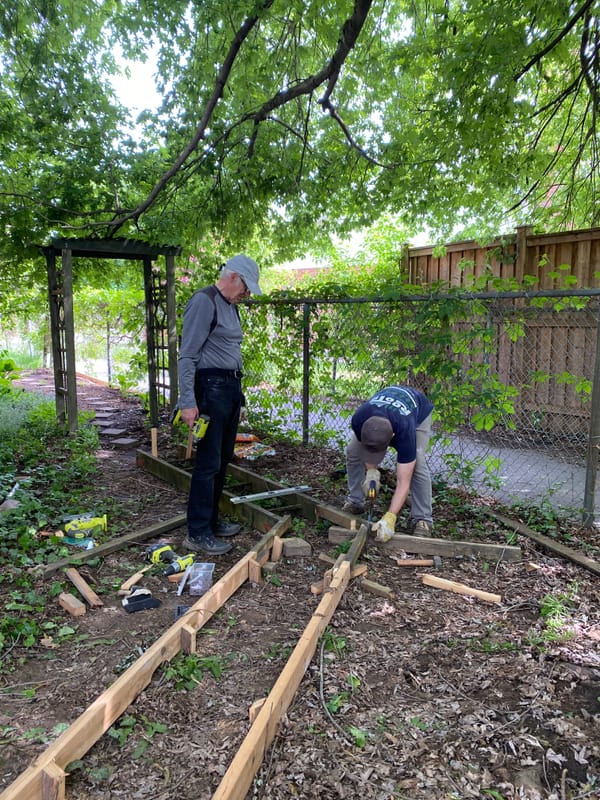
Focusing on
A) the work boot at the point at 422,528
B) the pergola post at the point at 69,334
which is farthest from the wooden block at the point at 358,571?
the pergola post at the point at 69,334

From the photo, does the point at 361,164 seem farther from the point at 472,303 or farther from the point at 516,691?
the point at 516,691

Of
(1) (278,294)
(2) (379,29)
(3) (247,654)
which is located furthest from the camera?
(1) (278,294)

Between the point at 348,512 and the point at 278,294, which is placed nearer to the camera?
the point at 348,512

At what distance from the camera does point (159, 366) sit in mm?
8500

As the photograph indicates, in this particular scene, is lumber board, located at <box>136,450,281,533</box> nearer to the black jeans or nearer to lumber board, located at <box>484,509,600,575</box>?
the black jeans

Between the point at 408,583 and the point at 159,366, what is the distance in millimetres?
6079

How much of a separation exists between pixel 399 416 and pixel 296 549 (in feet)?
4.05

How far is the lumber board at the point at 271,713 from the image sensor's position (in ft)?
5.83

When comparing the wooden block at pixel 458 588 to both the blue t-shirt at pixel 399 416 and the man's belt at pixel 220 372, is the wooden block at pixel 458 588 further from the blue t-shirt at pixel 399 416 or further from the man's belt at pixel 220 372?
the man's belt at pixel 220 372

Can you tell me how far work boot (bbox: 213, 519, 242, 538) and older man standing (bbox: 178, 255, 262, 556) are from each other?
0.16 metres

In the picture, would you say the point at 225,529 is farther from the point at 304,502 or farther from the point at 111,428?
the point at 111,428

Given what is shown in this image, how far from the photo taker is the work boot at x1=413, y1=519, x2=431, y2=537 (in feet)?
13.5

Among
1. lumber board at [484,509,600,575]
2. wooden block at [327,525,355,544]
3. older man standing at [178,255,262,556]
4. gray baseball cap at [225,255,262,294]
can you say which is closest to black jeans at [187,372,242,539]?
older man standing at [178,255,262,556]

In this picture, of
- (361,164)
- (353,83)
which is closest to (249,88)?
(353,83)
